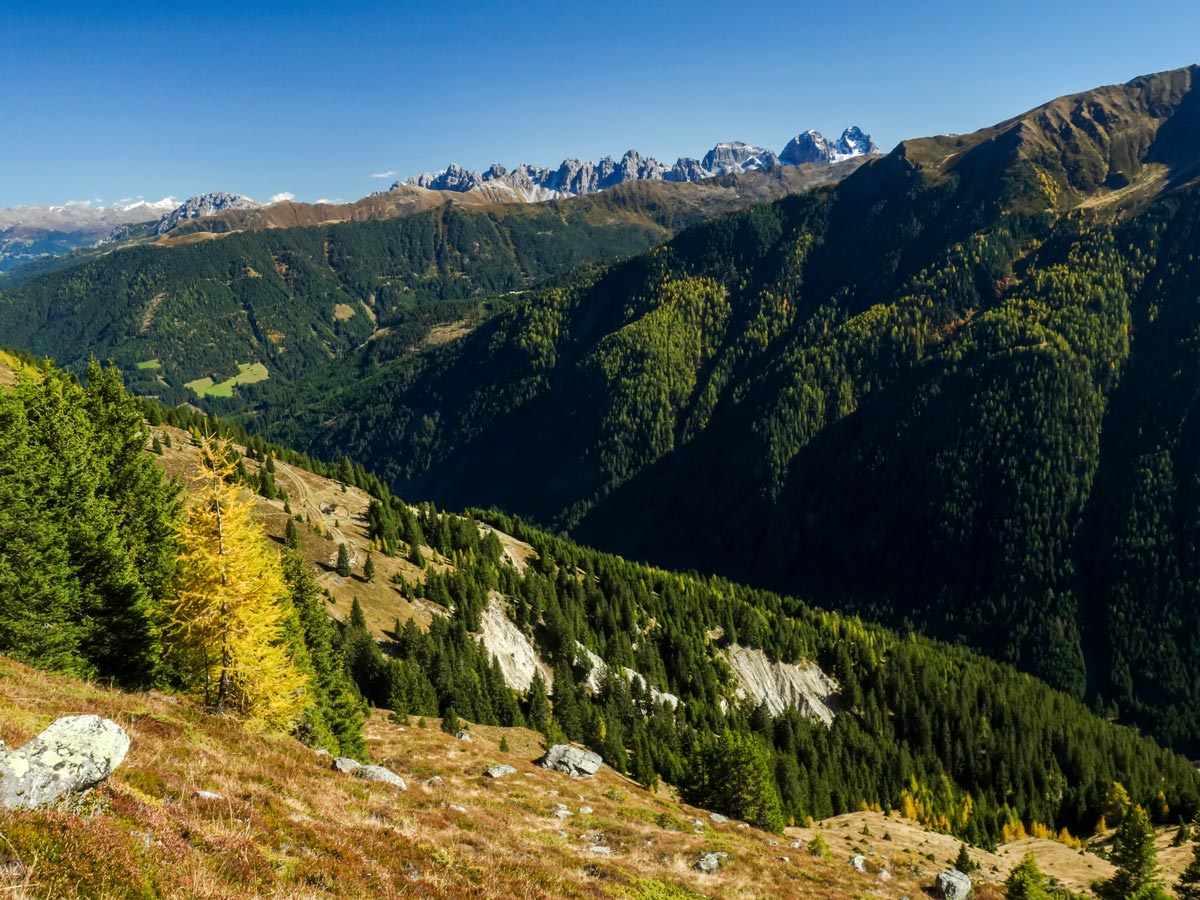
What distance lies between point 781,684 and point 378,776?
12904cm

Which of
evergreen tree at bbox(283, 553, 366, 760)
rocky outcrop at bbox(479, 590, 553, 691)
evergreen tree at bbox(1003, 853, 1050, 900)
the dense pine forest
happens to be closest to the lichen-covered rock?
the dense pine forest

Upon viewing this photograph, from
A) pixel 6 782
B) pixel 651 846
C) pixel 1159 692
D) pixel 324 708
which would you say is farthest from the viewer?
pixel 1159 692

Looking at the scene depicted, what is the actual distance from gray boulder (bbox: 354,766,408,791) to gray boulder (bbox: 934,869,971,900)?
163ft

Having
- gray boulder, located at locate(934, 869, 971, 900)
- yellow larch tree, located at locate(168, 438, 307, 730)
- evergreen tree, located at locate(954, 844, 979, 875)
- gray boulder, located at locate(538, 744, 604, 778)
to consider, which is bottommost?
evergreen tree, located at locate(954, 844, 979, 875)

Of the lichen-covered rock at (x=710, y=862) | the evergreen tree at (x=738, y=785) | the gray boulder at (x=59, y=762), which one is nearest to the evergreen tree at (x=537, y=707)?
the evergreen tree at (x=738, y=785)

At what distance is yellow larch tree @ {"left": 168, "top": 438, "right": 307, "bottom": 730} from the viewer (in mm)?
32719

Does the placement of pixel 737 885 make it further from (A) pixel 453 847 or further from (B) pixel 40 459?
(B) pixel 40 459

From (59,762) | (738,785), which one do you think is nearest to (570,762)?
(738,785)

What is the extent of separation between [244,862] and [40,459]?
98.6 feet

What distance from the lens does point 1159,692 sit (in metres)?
197

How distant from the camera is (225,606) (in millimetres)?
32938

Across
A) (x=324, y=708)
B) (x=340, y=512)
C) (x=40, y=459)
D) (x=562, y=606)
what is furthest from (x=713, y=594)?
(x=40, y=459)

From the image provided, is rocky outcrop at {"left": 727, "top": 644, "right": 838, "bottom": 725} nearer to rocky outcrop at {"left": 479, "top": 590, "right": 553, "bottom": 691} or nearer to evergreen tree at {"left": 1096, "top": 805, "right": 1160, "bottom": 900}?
rocky outcrop at {"left": 479, "top": 590, "right": 553, "bottom": 691}

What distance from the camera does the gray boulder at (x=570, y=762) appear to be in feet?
190
